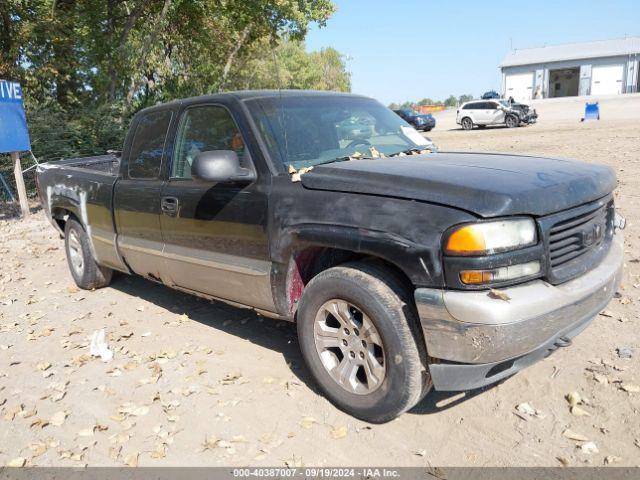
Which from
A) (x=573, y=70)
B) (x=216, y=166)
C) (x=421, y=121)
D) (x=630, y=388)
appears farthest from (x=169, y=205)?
(x=573, y=70)

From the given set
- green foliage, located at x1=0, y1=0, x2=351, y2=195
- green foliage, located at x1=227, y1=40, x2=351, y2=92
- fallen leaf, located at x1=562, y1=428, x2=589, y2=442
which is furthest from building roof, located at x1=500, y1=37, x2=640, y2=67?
fallen leaf, located at x1=562, y1=428, x2=589, y2=442

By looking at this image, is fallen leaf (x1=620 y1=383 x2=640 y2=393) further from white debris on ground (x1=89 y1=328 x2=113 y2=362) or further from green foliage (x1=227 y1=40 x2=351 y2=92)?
white debris on ground (x1=89 y1=328 x2=113 y2=362)

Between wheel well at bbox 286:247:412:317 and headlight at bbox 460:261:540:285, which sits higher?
headlight at bbox 460:261:540:285

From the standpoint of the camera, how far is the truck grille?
2830 mm

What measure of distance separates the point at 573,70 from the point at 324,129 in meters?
67.7

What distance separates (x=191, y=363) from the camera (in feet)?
13.7

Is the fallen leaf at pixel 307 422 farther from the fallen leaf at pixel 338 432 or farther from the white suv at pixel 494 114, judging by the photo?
the white suv at pixel 494 114

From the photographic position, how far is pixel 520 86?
62.5m

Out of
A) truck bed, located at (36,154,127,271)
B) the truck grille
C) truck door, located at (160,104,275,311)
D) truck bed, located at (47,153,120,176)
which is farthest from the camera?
truck bed, located at (47,153,120,176)

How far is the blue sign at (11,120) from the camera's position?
9.80 m

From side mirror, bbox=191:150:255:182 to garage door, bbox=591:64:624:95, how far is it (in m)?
64.9

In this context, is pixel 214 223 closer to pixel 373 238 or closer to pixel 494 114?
pixel 373 238

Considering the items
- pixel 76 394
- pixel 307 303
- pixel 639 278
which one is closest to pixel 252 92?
pixel 307 303

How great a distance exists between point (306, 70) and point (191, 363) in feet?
205
